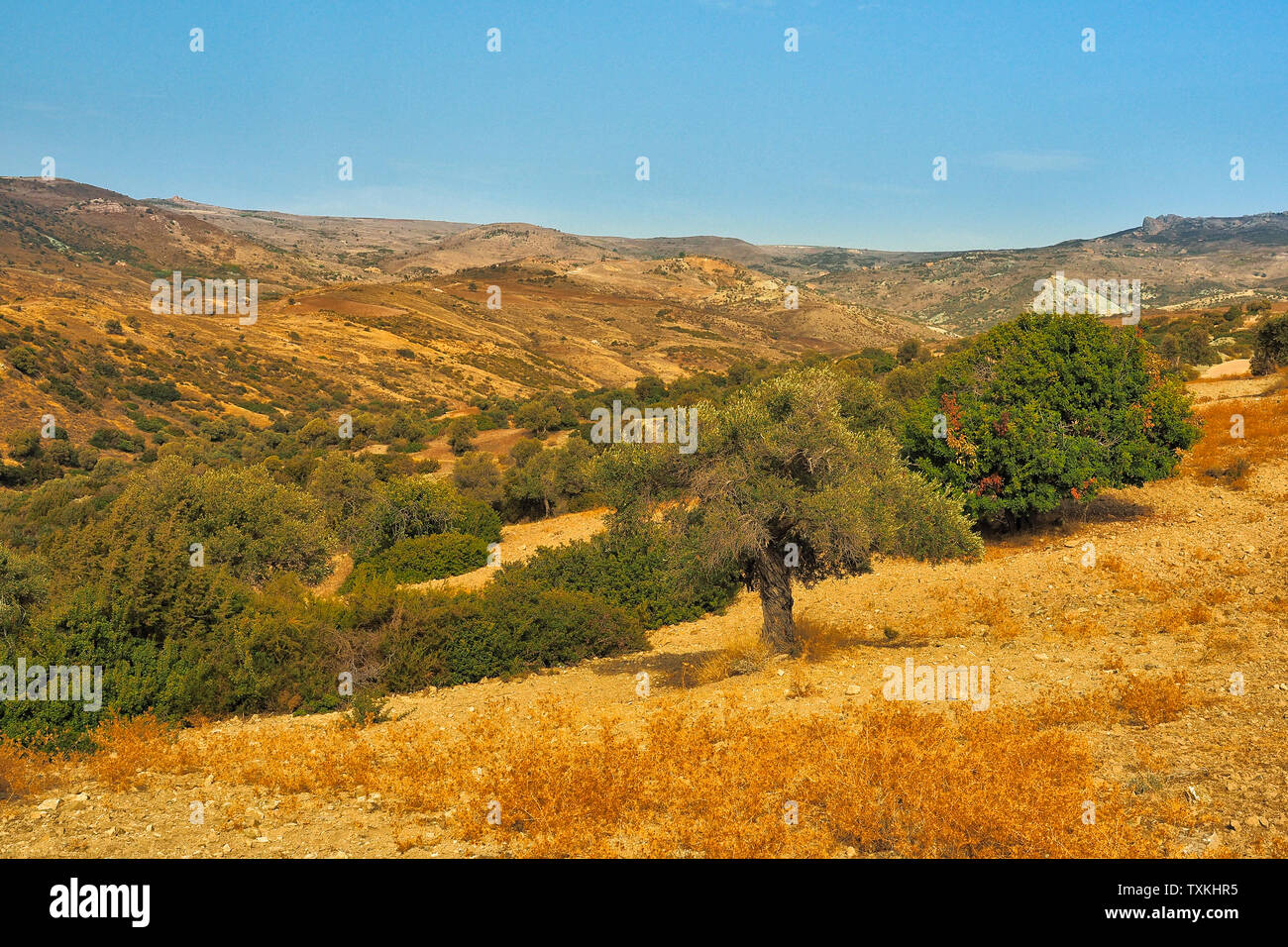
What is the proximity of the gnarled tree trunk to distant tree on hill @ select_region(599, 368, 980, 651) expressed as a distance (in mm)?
18

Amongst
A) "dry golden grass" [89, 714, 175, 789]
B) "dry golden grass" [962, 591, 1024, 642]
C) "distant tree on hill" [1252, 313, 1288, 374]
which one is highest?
"distant tree on hill" [1252, 313, 1288, 374]

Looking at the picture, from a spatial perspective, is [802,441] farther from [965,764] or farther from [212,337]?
[212,337]

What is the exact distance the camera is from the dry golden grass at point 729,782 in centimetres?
598

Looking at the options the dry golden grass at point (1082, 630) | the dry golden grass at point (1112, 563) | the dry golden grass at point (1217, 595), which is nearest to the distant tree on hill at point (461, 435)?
the dry golden grass at point (1112, 563)

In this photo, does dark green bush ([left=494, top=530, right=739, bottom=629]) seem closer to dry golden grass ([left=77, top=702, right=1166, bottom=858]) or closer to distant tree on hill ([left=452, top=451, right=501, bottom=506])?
dry golden grass ([left=77, top=702, right=1166, bottom=858])

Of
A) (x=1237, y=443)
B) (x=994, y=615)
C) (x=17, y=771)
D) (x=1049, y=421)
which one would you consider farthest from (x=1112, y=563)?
(x=17, y=771)

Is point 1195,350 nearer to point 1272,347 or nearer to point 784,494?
point 1272,347

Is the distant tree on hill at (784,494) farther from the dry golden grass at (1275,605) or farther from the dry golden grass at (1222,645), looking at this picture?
the dry golden grass at (1275,605)

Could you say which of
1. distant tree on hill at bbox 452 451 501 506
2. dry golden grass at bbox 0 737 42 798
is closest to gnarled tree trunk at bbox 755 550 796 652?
dry golden grass at bbox 0 737 42 798

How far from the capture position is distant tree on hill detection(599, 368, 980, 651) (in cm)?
1194

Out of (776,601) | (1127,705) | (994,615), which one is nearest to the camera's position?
(1127,705)

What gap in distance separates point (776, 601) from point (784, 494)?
217 cm

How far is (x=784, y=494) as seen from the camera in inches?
477
